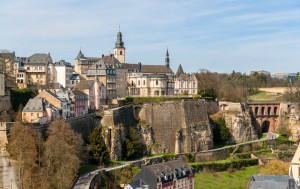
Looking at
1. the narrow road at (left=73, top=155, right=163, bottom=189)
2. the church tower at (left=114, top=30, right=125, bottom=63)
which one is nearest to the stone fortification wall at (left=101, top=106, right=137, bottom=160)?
the narrow road at (left=73, top=155, right=163, bottom=189)

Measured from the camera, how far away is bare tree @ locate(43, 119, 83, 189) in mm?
39906

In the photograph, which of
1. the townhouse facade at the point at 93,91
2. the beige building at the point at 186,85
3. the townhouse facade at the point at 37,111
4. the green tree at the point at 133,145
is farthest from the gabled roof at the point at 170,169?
the beige building at the point at 186,85

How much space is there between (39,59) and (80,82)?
9616 mm

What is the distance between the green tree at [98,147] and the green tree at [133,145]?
4.05 meters

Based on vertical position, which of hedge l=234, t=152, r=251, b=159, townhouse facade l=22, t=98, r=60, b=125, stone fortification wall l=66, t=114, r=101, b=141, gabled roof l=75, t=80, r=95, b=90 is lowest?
hedge l=234, t=152, r=251, b=159

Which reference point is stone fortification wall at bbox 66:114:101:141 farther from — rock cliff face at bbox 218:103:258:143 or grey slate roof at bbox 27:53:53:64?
rock cliff face at bbox 218:103:258:143

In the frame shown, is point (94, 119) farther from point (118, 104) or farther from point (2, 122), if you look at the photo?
point (2, 122)

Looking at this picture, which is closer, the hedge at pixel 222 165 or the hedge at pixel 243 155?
the hedge at pixel 222 165

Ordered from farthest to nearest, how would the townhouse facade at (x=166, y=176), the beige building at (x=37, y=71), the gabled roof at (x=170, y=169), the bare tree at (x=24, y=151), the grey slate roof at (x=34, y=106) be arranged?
the beige building at (x=37, y=71), the grey slate roof at (x=34, y=106), the gabled roof at (x=170, y=169), the townhouse facade at (x=166, y=176), the bare tree at (x=24, y=151)

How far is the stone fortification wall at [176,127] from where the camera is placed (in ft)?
209

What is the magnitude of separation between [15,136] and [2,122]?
282 centimetres

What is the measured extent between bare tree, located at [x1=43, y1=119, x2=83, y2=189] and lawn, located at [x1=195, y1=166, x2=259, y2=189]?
1536 centimetres

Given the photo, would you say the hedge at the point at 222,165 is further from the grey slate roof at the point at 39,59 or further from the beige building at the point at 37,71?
the grey slate roof at the point at 39,59

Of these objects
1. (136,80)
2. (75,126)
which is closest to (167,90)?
(136,80)
